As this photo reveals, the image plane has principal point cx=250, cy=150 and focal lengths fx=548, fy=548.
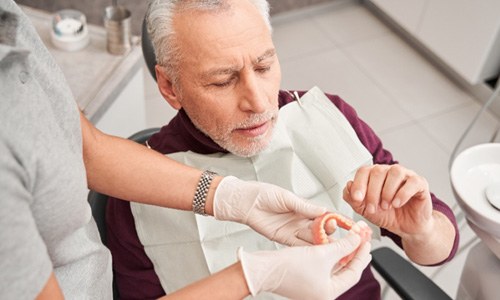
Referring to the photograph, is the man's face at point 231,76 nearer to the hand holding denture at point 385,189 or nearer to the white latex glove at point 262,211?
the white latex glove at point 262,211

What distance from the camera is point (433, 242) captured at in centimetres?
116

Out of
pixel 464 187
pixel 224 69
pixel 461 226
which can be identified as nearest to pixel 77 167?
pixel 224 69

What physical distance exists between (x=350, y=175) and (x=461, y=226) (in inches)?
46.3

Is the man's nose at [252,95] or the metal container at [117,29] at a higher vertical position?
the man's nose at [252,95]

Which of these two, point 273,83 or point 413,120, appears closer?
point 273,83

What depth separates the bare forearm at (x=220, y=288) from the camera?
0.87 m

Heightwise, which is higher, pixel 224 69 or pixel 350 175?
pixel 224 69

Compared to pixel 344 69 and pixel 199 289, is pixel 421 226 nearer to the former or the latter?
pixel 199 289

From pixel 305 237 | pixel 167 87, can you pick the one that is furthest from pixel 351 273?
pixel 167 87

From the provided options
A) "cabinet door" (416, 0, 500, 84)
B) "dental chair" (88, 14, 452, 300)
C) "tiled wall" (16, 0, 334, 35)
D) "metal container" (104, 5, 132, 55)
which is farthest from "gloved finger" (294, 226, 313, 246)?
"tiled wall" (16, 0, 334, 35)

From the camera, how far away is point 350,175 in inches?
50.8

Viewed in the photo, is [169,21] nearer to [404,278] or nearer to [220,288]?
[220,288]

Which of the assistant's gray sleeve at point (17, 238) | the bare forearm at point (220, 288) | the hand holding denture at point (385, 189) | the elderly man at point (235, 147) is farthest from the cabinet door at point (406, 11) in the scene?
the assistant's gray sleeve at point (17, 238)

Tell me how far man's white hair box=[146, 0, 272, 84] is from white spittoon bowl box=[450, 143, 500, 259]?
53 cm
